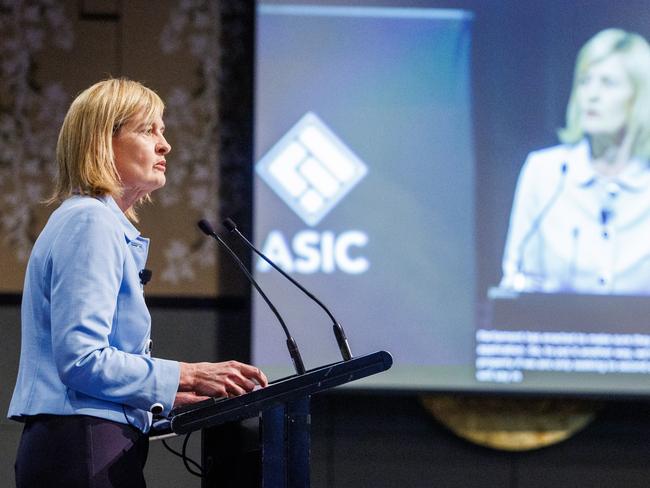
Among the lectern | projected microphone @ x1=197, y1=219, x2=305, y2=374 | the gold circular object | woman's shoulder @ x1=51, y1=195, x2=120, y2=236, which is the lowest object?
the gold circular object

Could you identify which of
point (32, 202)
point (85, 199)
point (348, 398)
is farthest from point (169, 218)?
point (85, 199)

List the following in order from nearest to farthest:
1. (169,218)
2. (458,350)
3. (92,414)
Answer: (92,414)
(458,350)
(169,218)

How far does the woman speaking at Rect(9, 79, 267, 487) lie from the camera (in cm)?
147

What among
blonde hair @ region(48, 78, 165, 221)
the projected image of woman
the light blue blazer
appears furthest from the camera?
the projected image of woman

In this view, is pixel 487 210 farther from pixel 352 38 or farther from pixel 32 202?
pixel 32 202

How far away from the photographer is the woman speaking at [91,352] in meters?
1.47

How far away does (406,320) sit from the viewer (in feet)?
11.9

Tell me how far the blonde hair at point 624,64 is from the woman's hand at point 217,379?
2.39 metres

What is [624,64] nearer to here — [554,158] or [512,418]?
[554,158]

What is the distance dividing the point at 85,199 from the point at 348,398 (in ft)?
7.83

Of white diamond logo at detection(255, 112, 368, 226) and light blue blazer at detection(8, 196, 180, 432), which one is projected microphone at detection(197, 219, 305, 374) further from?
white diamond logo at detection(255, 112, 368, 226)

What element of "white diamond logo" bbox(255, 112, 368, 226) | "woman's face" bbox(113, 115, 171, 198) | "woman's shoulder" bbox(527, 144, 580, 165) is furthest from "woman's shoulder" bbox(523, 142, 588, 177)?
"woman's face" bbox(113, 115, 171, 198)

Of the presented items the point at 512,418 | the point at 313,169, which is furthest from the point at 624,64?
the point at 512,418

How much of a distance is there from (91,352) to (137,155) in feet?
1.21
